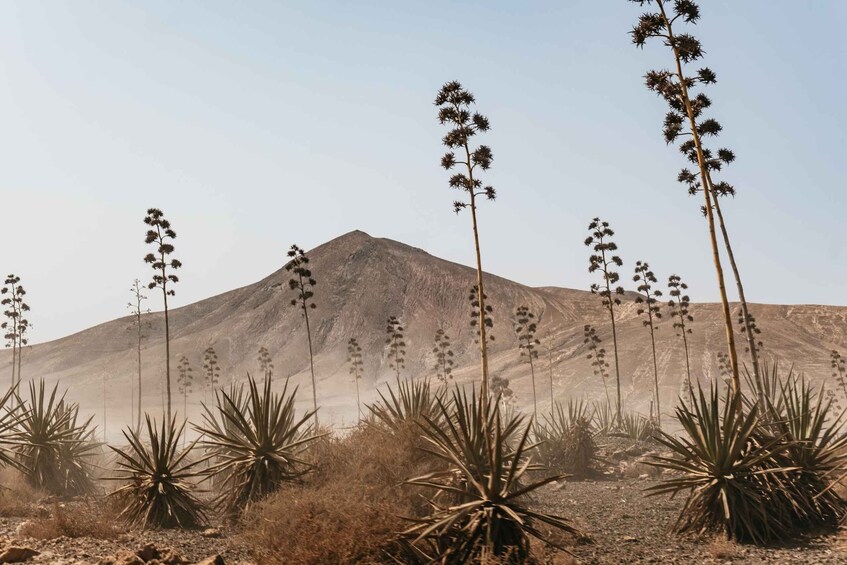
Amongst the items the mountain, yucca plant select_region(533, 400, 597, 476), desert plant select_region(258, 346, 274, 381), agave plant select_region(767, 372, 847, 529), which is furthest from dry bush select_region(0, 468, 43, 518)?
the mountain

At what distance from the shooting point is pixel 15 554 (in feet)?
29.3

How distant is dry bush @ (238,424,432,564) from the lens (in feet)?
28.3

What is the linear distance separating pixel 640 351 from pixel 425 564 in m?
134

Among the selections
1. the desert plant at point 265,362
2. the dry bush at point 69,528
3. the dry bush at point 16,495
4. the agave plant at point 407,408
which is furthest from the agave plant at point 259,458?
the dry bush at point 16,495

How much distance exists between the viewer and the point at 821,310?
15350cm

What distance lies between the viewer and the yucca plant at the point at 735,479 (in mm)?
10977

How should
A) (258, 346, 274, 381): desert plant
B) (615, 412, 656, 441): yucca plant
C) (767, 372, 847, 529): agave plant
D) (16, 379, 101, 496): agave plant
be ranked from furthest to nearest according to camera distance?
1. (615, 412, 656, 441): yucca plant
2. (16, 379, 101, 496): agave plant
3. (258, 346, 274, 381): desert plant
4. (767, 372, 847, 529): agave plant

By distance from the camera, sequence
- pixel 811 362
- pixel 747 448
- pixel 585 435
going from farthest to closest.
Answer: pixel 811 362, pixel 585 435, pixel 747 448

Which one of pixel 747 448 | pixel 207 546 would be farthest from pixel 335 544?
pixel 747 448

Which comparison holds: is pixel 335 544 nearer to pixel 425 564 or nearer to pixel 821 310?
pixel 425 564

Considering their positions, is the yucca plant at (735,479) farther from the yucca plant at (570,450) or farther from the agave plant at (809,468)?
the yucca plant at (570,450)

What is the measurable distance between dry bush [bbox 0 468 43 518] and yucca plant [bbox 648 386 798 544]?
13.4 m

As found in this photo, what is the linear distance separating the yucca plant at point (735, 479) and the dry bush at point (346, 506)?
4576 mm

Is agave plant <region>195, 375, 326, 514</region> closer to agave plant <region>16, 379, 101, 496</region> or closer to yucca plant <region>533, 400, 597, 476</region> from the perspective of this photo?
agave plant <region>16, 379, 101, 496</region>
